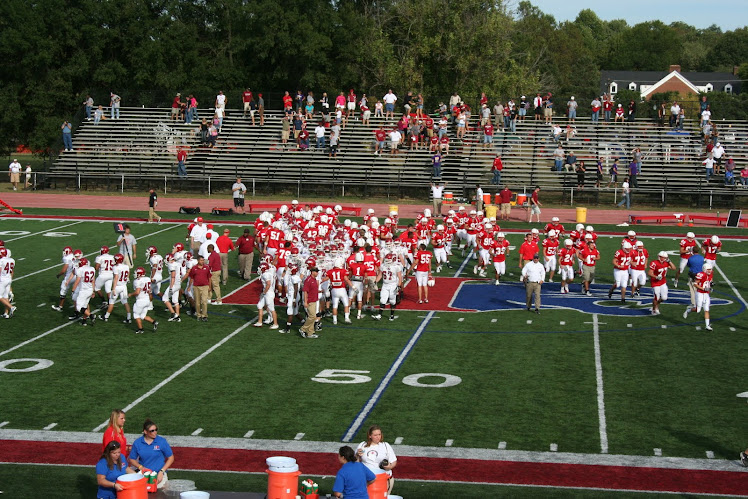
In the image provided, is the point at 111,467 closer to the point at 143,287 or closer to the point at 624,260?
the point at 143,287

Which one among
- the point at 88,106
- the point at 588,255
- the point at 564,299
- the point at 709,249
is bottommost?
the point at 564,299

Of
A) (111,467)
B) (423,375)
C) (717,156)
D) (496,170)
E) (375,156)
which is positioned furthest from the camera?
(375,156)

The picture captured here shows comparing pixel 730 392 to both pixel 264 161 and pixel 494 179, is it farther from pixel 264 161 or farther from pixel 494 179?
pixel 264 161

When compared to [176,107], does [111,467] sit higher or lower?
lower

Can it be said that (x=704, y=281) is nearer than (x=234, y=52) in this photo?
Yes

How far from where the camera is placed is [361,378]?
18.8 meters

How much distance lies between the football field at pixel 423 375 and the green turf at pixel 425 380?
43 mm

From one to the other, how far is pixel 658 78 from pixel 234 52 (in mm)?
81578

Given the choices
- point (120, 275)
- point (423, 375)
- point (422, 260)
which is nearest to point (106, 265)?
point (120, 275)

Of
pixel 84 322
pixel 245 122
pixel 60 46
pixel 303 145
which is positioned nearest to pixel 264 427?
pixel 84 322

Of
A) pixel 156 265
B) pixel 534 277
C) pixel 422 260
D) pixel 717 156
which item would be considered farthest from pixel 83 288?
pixel 717 156

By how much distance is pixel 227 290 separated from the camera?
2669 cm

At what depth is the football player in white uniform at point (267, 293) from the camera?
22.0 meters

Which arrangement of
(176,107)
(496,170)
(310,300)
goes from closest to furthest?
(310,300) → (496,170) → (176,107)
